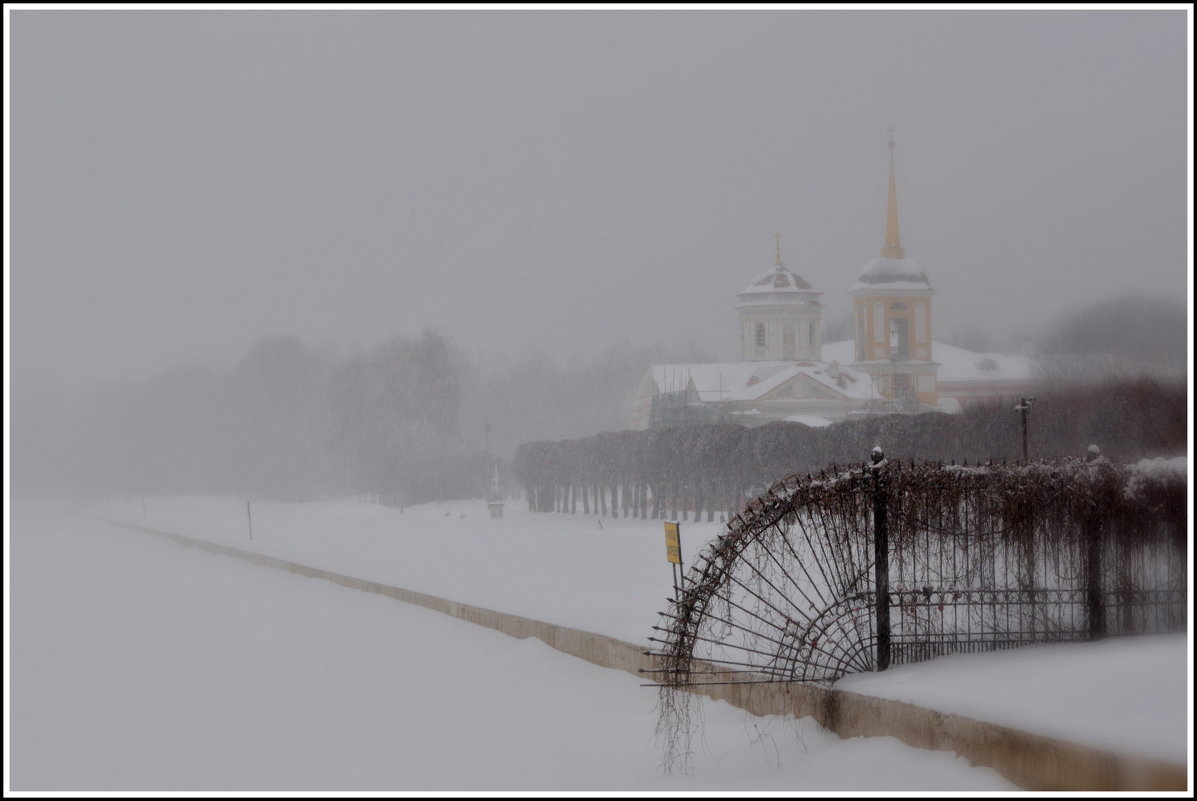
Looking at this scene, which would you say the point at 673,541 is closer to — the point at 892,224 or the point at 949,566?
the point at 949,566

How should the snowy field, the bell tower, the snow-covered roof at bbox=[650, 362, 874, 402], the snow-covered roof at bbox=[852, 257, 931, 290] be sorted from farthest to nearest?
the snow-covered roof at bbox=[852, 257, 931, 290] < the bell tower < the snow-covered roof at bbox=[650, 362, 874, 402] < the snowy field

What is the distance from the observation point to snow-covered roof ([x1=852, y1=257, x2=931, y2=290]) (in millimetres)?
78875

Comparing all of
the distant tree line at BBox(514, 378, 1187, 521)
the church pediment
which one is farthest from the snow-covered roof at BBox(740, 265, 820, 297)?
the distant tree line at BBox(514, 378, 1187, 521)

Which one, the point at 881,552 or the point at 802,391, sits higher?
the point at 802,391

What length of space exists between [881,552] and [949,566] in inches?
37.7

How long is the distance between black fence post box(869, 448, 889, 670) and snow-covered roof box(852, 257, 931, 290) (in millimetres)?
69723

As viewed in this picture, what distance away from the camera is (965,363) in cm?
7125

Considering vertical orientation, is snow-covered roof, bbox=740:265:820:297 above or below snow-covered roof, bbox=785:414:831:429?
above

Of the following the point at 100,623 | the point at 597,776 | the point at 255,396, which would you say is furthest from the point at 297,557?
the point at 255,396

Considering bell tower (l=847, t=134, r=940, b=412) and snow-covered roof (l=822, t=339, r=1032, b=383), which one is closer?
snow-covered roof (l=822, t=339, r=1032, b=383)

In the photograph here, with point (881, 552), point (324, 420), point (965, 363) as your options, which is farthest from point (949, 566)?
point (324, 420)

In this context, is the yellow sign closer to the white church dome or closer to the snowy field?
the snowy field

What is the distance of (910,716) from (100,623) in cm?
1420

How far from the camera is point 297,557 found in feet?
90.9
